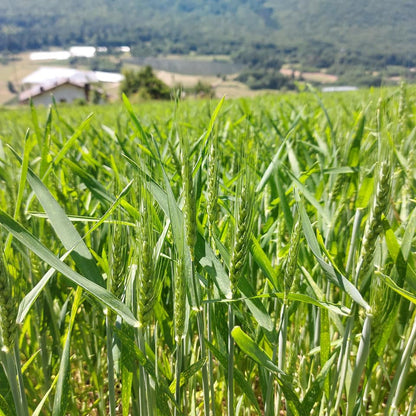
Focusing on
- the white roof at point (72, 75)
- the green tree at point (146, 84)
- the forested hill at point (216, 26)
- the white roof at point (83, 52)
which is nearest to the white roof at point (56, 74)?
the white roof at point (72, 75)

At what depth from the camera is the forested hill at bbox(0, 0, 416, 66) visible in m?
2.35

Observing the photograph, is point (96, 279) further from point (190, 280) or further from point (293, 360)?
point (293, 360)

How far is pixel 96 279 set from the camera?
53cm

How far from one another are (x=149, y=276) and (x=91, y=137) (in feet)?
5.14

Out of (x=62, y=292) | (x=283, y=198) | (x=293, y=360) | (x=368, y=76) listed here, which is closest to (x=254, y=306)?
(x=293, y=360)

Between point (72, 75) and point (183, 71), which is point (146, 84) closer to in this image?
point (72, 75)

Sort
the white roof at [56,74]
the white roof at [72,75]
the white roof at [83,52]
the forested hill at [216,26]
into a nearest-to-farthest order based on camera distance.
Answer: the white roof at [83,52] → the white roof at [72,75] → the forested hill at [216,26] → the white roof at [56,74]

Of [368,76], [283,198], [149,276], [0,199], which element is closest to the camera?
[149,276]

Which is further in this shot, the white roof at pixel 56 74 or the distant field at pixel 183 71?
the white roof at pixel 56 74

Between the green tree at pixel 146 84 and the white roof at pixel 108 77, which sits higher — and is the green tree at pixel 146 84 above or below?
below

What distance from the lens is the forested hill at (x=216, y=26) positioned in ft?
7.71

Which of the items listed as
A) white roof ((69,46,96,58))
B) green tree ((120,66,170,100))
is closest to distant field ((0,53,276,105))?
white roof ((69,46,96,58))

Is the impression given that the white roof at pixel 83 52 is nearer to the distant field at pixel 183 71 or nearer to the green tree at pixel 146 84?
the distant field at pixel 183 71

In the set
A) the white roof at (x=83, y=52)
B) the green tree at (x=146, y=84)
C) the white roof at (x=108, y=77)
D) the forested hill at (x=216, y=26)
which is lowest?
the green tree at (x=146, y=84)
